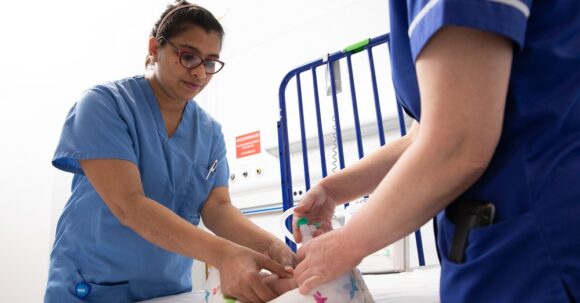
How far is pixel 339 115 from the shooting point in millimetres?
2445

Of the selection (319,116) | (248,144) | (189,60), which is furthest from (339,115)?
(189,60)

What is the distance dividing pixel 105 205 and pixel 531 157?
1107 millimetres

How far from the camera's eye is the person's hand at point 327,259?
0.58 meters

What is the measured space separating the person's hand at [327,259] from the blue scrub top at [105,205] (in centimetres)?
67

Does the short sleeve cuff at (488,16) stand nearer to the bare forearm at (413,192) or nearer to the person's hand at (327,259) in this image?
the bare forearm at (413,192)

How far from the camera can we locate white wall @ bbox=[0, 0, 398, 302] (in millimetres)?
2393

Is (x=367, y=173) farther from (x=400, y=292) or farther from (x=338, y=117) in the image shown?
(x=338, y=117)

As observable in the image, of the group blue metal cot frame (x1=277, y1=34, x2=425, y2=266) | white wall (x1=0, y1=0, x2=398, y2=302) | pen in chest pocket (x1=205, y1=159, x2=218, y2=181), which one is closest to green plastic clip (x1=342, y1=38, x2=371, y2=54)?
blue metal cot frame (x1=277, y1=34, x2=425, y2=266)

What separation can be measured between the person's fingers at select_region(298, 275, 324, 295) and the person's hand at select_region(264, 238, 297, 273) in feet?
1.21

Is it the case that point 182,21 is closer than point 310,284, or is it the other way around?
point 310,284

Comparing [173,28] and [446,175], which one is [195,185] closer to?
[173,28]

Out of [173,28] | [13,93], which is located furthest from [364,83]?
[13,93]

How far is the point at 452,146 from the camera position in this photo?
1.53ft

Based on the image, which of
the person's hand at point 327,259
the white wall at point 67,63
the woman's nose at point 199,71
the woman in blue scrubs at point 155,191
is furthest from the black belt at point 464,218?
the white wall at point 67,63
